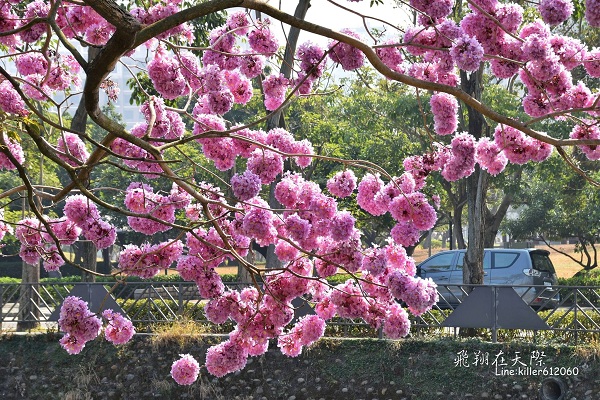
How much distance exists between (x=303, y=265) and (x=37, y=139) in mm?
2418

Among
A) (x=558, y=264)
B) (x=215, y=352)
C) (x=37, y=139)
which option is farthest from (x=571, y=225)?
(x=37, y=139)

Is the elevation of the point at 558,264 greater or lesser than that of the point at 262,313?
greater

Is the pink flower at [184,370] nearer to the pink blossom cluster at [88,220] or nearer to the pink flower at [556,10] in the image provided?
the pink blossom cluster at [88,220]

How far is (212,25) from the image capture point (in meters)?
15.0

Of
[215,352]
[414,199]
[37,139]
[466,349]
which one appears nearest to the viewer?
[37,139]

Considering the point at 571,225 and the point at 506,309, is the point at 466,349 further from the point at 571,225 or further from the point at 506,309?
the point at 571,225


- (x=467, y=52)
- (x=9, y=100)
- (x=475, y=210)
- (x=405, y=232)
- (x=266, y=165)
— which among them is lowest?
(x=405, y=232)

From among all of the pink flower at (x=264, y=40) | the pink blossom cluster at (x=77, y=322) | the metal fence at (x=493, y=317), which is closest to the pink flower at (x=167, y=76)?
the pink flower at (x=264, y=40)

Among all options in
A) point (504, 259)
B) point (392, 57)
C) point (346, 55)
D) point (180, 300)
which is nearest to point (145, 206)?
point (346, 55)

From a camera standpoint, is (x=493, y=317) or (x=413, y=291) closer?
(x=413, y=291)

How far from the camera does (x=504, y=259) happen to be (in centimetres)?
1939

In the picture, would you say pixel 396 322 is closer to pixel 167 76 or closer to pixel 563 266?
→ pixel 167 76

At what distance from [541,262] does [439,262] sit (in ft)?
7.95

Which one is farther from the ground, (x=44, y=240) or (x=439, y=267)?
(x=439, y=267)
